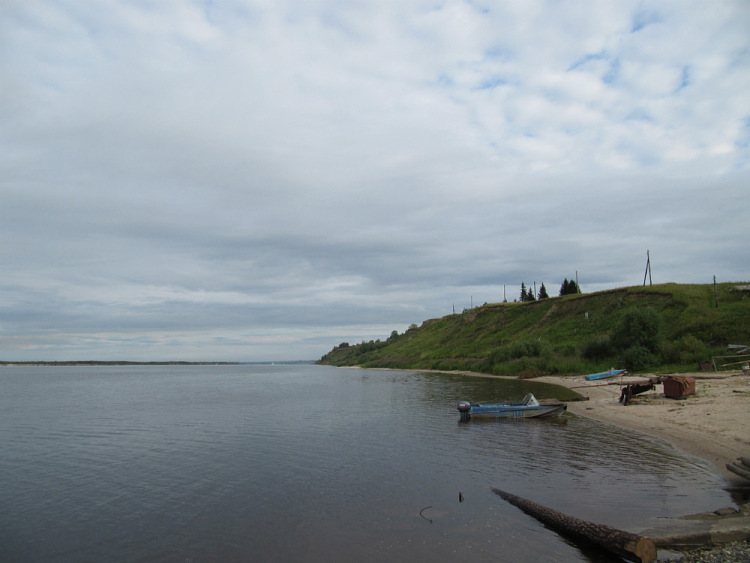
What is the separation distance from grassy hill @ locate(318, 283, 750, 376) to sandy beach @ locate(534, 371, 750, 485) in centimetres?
1406

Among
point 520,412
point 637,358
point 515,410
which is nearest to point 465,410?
point 515,410

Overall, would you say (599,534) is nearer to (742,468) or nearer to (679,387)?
(742,468)

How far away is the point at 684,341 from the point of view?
58.2 meters

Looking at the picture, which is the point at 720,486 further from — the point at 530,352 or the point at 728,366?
the point at 530,352

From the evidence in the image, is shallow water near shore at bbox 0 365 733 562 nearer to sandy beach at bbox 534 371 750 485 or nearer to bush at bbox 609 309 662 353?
sandy beach at bbox 534 371 750 485

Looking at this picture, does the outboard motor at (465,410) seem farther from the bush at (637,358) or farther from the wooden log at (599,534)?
the bush at (637,358)

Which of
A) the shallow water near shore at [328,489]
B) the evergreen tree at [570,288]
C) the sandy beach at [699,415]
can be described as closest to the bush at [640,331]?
the sandy beach at [699,415]

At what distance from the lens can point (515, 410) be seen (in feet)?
117

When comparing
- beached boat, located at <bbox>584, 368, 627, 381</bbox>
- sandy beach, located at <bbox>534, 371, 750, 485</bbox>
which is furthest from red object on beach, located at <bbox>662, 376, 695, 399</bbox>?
beached boat, located at <bbox>584, 368, 627, 381</bbox>

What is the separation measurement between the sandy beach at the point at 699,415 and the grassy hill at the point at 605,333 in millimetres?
14064

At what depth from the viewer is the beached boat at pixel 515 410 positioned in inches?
1377

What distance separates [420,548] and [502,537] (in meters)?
2.39

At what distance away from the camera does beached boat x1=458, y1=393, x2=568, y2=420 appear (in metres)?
35.0

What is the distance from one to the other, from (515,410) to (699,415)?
1155cm
